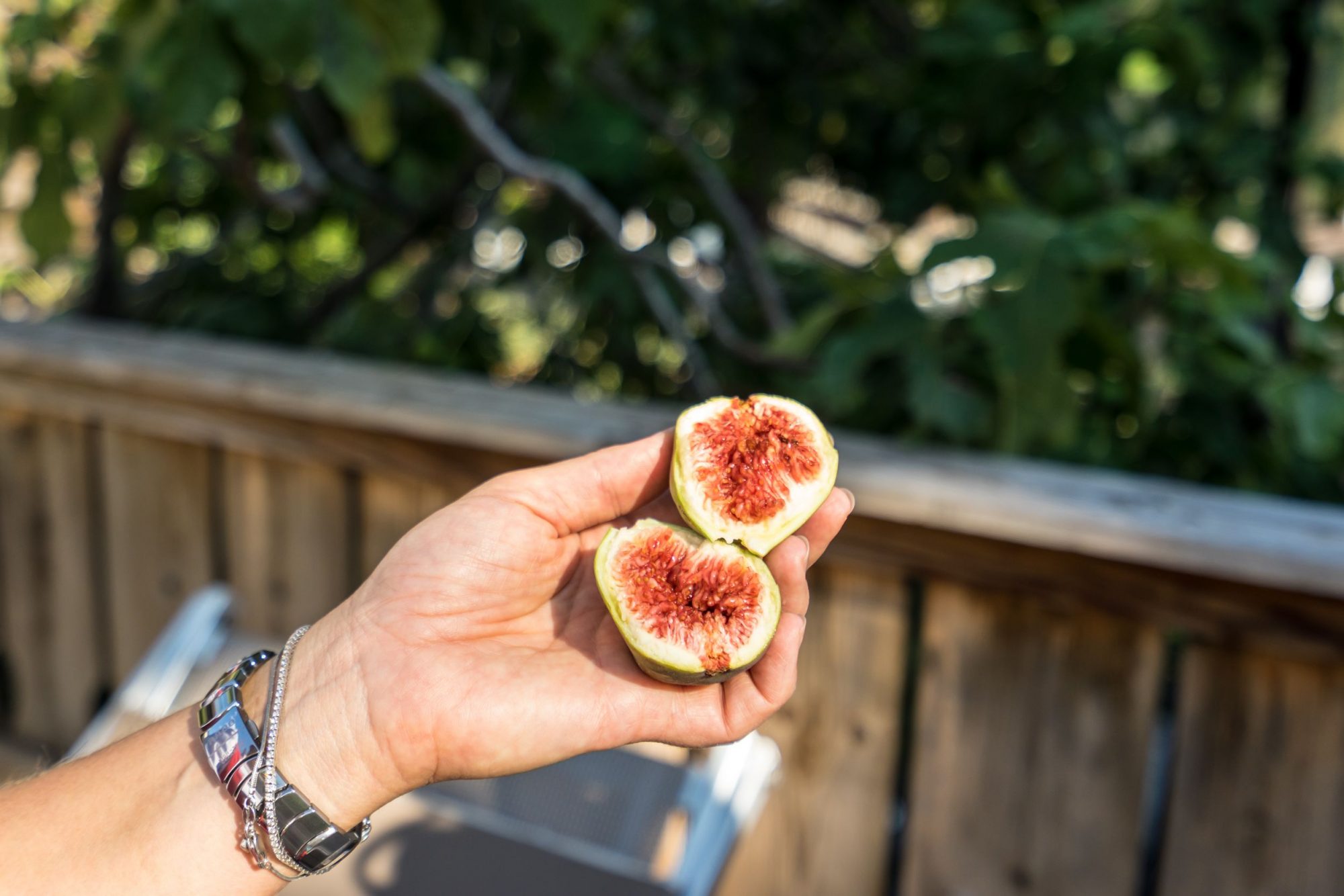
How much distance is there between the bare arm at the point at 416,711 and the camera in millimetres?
1031

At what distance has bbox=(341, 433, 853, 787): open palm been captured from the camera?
40.4 inches

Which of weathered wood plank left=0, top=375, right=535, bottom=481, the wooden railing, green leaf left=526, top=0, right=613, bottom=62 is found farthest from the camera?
weathered wood plank left=0, top=375, right=535, bottom=481

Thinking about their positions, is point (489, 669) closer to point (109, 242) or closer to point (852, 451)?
point (852, 451)

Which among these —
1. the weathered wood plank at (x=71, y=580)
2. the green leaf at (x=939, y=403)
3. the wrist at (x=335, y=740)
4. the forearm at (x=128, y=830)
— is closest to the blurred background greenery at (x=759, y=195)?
the green leaf at (x=939, y=403)

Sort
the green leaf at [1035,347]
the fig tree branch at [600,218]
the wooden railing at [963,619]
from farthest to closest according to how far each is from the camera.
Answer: the fig tree branch at [600,218], the green leaf at [1035,347], the wooden railing at [963,619]

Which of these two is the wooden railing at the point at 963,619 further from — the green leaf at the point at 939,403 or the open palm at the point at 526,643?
the open palm at the point at 526,643

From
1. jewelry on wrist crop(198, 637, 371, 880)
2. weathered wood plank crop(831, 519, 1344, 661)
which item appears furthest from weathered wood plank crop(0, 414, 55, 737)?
weathered wood plank crop(831, 519, 1344, 661)

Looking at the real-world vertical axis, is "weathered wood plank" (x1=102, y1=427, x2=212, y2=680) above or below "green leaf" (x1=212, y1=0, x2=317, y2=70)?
below

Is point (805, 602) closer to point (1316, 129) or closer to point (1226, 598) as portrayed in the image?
point (1226, 598)

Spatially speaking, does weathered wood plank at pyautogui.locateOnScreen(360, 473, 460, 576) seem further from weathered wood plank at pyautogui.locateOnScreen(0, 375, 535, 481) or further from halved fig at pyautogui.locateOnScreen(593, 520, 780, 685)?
halved fig at pyautogui.locateOnScreen(593, 520, 780, 685)

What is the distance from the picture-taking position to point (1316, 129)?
246 centimetres

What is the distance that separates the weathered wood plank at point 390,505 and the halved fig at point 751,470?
653 millimetres

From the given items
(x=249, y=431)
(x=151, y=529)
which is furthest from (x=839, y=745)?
(x=151, y=529)

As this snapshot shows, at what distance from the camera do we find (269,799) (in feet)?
3.46
